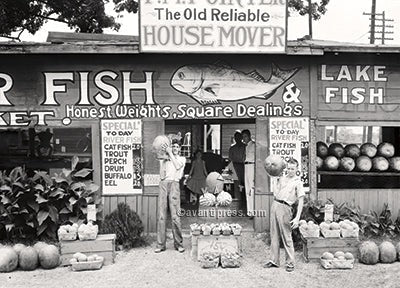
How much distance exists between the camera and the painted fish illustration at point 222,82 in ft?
32.0

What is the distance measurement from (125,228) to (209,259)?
193cm

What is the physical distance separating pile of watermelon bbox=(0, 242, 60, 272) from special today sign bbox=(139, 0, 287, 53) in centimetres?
397

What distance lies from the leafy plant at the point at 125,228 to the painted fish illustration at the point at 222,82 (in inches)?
105

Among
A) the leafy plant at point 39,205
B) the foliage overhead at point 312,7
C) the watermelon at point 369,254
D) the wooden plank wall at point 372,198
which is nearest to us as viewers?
the watermelon at point 369,254

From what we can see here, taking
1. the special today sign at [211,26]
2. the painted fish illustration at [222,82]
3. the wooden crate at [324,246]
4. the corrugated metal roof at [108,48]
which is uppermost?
the special today sign at [211,26]

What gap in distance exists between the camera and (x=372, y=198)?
33.1 ft

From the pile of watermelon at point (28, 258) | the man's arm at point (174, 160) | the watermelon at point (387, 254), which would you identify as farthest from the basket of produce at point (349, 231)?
the pile of watermelon at point (28, 258)

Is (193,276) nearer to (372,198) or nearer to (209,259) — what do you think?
(209,259)

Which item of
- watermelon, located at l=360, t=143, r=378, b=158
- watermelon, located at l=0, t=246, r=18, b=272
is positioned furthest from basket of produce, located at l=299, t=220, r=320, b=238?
watermelon, located at l=0, t=246, r=18, b=272

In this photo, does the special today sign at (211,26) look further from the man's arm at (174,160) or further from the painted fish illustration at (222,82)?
the man's arm at (174,160)

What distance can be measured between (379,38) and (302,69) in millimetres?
27603

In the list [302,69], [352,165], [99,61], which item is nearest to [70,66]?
[99,61]

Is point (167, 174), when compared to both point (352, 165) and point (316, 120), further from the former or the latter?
point (352, 165)

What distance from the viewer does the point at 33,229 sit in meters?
9.05
